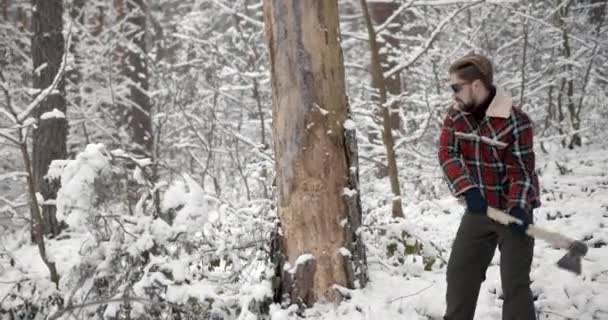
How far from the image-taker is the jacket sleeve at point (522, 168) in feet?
10.6

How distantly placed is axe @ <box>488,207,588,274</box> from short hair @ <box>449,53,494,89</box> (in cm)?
80

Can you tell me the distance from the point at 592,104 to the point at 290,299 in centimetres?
875

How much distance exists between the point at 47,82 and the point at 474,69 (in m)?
6.22

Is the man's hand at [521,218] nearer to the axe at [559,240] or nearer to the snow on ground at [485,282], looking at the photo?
the axe at [559,240]

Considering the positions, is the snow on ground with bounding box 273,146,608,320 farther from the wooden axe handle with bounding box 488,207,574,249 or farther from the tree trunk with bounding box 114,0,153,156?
the tree trunk with bounding box 114,0,153,156

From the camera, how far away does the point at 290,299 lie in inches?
155

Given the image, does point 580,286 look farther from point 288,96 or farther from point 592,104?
point 592,104

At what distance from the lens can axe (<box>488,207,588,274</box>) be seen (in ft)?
10.5

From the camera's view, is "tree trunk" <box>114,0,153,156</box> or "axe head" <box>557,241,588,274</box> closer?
"axe head" <box>557,241,588,274</box>

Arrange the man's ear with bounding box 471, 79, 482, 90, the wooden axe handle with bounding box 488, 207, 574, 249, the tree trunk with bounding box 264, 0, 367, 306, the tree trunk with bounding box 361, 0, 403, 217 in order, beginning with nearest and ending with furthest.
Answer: the wooden axe handle with bounding box 488, 207, 574, 249 → the man's ear with bounding box 471, 79, 482, 90 → the tree trunk with bounding box 264, 0, 367, 306 → the tree trunk with bounding box 361, 0, 403, 217

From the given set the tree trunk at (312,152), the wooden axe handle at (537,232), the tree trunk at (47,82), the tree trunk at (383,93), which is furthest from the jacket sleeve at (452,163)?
the tree trunk at (47,82)

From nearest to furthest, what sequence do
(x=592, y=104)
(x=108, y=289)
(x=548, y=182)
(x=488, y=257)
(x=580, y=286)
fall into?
(x=488, y=257), (x=108, y=289), (x=580, y=286), (x=548, y=182), (x=592, y=104)

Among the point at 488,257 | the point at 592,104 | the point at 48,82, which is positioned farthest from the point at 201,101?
the point at 592,104

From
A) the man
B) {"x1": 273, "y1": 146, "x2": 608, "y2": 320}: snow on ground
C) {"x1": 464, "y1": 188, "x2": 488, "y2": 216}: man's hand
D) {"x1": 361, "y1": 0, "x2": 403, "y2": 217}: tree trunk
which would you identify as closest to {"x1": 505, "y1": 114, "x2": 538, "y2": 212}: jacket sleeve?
the man
